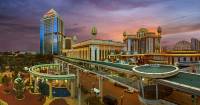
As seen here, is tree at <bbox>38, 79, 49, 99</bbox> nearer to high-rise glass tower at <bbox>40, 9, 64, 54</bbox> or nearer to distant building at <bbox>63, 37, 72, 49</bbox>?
high-rise glass tower at <bbox>40, 9, 64, 54</bbox>

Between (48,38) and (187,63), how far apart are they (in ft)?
327

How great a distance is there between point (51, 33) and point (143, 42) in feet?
207

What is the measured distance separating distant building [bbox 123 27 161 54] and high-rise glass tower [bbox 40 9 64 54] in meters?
52.7

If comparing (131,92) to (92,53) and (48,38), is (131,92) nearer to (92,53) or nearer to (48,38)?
(92,53)

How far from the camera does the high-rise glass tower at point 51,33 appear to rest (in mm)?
117938

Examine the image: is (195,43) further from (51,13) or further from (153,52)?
(51,13)

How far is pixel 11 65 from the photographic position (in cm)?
6347

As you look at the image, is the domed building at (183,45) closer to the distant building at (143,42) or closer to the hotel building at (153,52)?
the hotel building at (153,52)

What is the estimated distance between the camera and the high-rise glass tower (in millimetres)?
117938

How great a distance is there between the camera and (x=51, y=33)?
12038 cm

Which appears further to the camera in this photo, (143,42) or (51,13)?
(51,13)

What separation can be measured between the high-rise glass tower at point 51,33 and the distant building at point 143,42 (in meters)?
52.7

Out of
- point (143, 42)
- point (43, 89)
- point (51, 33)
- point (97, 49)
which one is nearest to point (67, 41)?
point (51, 33)

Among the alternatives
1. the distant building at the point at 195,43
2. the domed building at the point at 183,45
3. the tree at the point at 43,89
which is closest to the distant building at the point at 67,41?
the distant building at the point at 195,43
